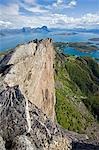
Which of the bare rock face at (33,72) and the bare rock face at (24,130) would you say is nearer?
the bare rock face at (24,130)

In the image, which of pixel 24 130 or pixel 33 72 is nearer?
pixel 24 130

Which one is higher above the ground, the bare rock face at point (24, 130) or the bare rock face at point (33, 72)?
the bare rock face at point (24, 130)

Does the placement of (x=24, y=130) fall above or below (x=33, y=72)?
above

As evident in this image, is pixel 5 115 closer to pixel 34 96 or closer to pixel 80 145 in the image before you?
pixel 80 145

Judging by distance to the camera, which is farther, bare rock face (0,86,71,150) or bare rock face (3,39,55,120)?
bare rock face (3,39,55,120)

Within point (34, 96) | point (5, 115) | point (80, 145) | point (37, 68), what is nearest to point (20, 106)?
point (5, 115)
